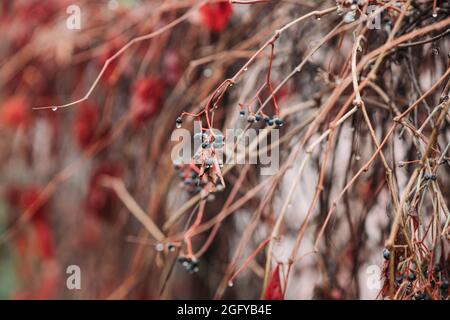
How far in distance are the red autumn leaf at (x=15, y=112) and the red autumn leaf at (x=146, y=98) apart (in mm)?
435

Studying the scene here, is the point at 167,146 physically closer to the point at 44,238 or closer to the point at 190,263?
the point at 190,263

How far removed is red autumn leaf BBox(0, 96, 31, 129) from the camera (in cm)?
161

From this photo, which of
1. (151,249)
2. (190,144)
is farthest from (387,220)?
(151,249)

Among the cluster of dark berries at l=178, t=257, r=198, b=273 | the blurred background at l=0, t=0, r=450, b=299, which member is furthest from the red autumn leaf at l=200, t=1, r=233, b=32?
the cluster of dark berries at l=178, t=257, r=198, b=273

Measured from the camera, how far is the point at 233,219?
1.28 meters

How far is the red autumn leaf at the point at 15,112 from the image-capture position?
161 centimetres

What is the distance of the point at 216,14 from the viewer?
120 cm

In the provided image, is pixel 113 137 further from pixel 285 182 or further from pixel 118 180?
pixel 285 182

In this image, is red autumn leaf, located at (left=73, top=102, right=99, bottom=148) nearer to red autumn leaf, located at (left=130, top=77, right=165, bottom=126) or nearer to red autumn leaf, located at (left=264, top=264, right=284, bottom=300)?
red autumn leaf, located at (left=130, top=77, right=165, bottom=126)

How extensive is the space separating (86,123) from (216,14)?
48 centimetres

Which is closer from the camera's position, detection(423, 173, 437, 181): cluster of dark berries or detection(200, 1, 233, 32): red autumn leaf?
detection(423, 173, 437, 181): cluster of dark berries

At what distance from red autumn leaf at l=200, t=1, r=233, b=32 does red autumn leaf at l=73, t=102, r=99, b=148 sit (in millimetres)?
417

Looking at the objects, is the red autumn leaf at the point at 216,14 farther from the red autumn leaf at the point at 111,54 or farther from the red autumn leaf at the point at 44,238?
the red autumn leaf at the point at 44,238
